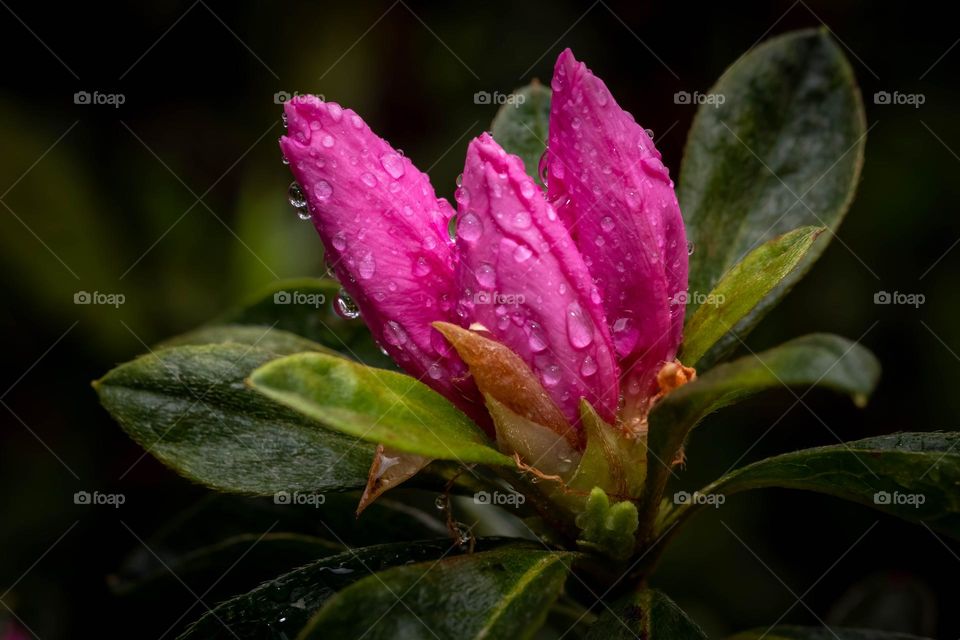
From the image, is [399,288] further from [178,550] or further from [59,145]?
[59,145]

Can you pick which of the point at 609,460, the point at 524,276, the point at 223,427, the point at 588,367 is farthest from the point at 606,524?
the point at 223,427

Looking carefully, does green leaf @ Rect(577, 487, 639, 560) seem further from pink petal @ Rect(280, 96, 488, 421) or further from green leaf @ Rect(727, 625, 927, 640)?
green leaf @ Rect(727, 625, 927, 640)

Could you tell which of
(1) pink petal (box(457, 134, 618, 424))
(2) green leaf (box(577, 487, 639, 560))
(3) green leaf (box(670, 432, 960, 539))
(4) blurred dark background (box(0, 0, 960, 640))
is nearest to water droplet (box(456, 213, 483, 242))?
(1) pink petal (box(457, 134, 618, 424))

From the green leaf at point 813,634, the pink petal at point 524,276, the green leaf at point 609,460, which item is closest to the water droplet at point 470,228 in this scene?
the pink petal at point 524,276

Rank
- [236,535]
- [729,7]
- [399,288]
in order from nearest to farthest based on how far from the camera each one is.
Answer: [399,288] < [236,535] < [729,7]

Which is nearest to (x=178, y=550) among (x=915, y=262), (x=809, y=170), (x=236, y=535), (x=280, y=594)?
(x=236, y=535)

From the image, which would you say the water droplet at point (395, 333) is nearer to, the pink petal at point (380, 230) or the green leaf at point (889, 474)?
the pink petal at point (380, 230)
